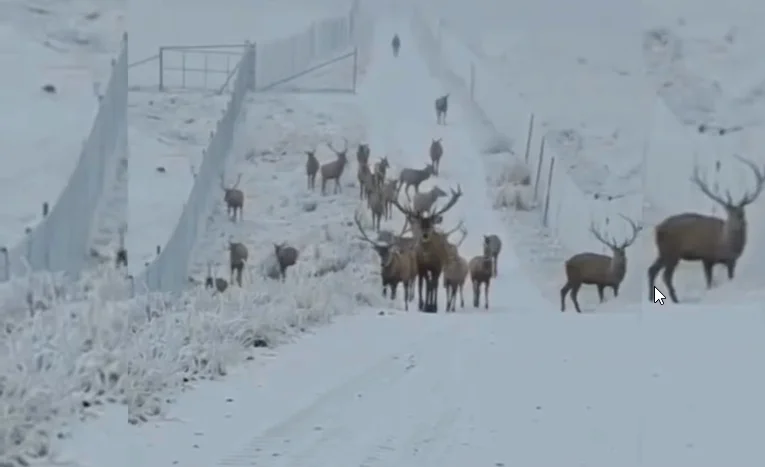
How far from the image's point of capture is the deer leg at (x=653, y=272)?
12.2 ft

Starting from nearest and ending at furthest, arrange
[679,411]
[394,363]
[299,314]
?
[679,411]
[394,363]
[299,314]

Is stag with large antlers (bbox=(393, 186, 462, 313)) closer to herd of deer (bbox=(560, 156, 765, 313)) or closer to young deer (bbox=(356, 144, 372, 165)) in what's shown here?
young deer (bbox=(356, 144, 372, 165))

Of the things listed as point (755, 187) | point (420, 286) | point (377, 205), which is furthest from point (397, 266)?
point (755, 187)

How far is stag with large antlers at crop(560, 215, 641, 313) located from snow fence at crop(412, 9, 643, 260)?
3 centimetres

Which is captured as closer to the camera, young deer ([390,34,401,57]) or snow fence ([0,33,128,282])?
snow fence ([0,33,128,282])

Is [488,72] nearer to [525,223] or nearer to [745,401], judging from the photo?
[525,223]

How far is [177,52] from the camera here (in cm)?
365

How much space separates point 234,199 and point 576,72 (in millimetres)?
1184

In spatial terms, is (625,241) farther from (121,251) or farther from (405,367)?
(121,251)

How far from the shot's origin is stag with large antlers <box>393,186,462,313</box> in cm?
375

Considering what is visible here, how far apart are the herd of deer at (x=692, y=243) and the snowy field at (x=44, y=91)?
1617mm

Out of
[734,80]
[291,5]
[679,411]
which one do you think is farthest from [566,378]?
[291,5]

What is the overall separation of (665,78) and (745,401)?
1.07m

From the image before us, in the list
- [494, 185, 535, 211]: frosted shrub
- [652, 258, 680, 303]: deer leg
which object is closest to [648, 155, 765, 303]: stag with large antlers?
[652, 258, 680, 303]: deer leg
